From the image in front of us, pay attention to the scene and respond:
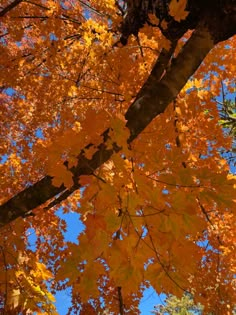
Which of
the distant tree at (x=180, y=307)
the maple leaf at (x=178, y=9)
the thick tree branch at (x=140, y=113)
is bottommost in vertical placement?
the thick tree branch at (x=140, y=113)

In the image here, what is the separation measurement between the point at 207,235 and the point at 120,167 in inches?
193

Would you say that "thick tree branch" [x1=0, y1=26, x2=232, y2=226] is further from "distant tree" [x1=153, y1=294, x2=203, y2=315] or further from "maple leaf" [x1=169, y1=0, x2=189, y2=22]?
"distant tree" [x1=153, y1=294, x2=203, y2=315]

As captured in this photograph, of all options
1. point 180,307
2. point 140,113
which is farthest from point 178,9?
point 180,307

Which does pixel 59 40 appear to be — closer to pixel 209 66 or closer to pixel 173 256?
pixel 209 66

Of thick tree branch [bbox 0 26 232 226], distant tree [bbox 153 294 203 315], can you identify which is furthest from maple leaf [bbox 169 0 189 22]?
distant tree [bbox 153 294 203 315]

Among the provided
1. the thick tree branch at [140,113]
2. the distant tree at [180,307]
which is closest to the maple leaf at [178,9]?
the thick tree branch at [140,113]

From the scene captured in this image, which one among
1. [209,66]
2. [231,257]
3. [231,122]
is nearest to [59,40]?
[209,66]

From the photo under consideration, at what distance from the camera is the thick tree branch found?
206cm

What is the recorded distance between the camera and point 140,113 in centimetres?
210

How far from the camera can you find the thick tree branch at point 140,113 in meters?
2.06

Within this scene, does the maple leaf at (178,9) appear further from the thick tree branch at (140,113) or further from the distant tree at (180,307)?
the distant tree at (180,307)

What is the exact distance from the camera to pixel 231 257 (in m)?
→ 5.18

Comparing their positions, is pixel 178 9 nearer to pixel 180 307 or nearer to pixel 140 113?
pixel 140 113

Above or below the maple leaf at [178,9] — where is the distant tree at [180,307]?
above
